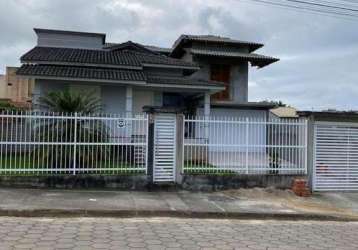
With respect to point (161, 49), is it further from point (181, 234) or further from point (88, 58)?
point (181, 234)

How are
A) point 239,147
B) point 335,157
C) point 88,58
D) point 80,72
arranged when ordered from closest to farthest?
point 239,147 < point 335,157 < point 80,72 < point 88,58

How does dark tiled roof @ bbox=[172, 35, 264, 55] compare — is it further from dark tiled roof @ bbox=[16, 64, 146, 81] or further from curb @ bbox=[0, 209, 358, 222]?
curb @ bbox=[0, 209, 358, 222]

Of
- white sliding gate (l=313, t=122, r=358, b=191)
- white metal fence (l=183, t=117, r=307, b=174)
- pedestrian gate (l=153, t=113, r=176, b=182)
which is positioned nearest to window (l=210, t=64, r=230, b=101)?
white sliding gate (l=313, t=122, r=358, b=191)

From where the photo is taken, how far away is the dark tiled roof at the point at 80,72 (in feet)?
66.7

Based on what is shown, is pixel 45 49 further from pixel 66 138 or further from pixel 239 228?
pixel 239 228

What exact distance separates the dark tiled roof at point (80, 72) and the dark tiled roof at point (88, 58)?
0.32 meters

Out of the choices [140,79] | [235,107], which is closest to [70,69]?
[140,79]

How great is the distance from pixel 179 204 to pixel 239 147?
334cm

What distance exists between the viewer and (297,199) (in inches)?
547

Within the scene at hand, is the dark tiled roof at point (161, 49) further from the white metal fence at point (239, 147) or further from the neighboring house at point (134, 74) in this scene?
the white metal fence at point (239, 147)

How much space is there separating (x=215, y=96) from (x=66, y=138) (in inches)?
762

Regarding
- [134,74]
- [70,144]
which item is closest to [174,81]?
[134,74]

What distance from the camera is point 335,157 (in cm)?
1539

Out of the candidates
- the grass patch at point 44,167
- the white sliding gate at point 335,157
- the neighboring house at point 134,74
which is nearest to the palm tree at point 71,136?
the grass patch at point 44,167
